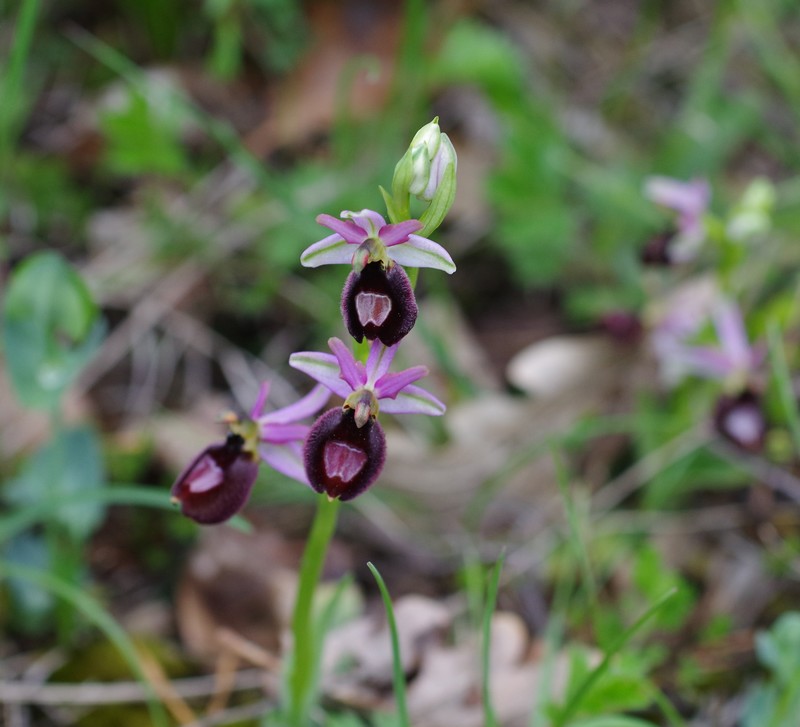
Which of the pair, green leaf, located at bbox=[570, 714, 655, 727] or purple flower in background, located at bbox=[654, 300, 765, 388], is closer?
green leaf, located at bbox=[570, 714, 655, 727]

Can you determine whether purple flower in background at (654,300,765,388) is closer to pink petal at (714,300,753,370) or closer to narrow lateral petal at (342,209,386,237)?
pink petal at (714,300,753,370)

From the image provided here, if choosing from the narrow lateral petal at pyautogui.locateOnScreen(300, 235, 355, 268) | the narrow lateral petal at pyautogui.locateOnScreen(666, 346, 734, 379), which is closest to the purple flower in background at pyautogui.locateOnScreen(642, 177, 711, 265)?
the narrow lateral petal at pyautogui.locateOnScreen(666, 346, 734, 379)

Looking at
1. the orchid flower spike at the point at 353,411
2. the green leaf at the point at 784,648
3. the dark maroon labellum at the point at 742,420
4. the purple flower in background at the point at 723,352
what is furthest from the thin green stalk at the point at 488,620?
the purple flower in background at the point at 723,352

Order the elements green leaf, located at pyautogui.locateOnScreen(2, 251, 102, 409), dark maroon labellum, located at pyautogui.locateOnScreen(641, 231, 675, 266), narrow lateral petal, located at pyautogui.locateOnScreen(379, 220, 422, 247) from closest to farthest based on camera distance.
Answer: narrow lateral petal, located at pyautogui.locateOnScreen(379, 220, 422, 247) → green leaf, located at pyautogui.locateOnScreen(2, 251, 102, 409) → dark maroon labellum, located at pyautogui.locateOnScreen(641, 231, 675, 266)

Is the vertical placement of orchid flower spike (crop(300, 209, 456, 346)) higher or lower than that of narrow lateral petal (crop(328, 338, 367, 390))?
higher

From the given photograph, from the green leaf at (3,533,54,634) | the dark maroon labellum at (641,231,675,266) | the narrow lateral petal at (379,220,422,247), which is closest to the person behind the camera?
the narrow lateral petal at (379,220,422,247)

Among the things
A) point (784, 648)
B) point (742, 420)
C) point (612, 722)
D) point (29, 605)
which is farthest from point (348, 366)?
point (742, 420)

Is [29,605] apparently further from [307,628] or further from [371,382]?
[371,382]
